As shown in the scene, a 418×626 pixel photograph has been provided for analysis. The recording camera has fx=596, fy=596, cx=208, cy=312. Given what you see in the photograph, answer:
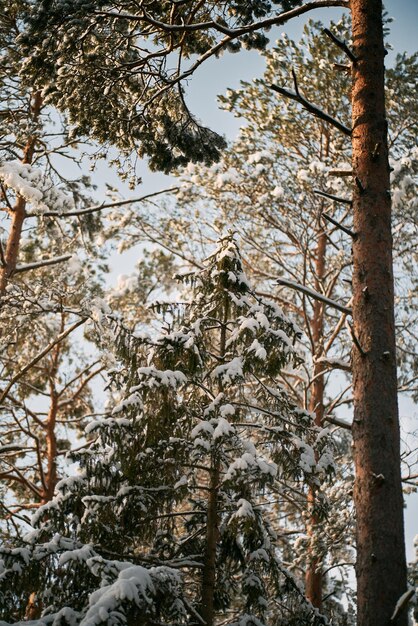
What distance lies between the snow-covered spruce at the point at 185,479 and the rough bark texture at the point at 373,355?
1492 mm

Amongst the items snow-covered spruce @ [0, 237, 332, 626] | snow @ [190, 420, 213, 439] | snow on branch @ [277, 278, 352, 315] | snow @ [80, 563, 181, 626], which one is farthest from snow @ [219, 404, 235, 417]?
snow @ [80, 563, 181, 626]

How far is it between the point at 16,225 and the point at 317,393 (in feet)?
19.4

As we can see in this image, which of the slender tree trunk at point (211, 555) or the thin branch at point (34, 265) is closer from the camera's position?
the slender tree trunk at point (211, 555)

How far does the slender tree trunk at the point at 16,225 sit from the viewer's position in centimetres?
923

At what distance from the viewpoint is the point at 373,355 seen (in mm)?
4141

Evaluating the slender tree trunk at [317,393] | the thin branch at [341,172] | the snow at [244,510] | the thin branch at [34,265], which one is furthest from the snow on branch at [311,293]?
the thin branch at [34,265]

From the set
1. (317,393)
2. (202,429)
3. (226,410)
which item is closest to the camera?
(202,429)

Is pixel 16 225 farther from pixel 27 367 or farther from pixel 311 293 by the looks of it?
pixel 311 293

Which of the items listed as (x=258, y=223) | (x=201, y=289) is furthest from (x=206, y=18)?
(x=258, y=223)

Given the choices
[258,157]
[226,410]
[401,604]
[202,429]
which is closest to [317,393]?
[258,157]

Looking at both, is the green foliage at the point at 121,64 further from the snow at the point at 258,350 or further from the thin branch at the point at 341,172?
the snow at the point at 258,350

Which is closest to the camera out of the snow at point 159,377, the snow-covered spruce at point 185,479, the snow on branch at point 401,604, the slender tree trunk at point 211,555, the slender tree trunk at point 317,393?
Answer: the snow on branch at point 401,604

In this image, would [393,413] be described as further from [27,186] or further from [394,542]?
[27,186]

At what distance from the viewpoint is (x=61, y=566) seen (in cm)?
446
